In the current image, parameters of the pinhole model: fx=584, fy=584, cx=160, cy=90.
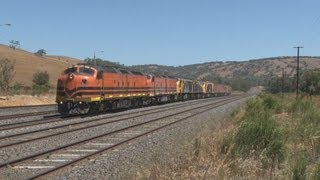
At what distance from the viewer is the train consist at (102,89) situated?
32.9 m

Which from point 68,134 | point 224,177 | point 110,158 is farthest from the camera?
point 68,134

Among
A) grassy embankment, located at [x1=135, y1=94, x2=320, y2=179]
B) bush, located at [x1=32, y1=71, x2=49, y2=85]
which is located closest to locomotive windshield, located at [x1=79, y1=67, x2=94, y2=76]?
grassy embankment, located at [x1=135, y1=94, x2=320, y2=179]

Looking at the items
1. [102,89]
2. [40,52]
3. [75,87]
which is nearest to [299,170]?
[75,87]

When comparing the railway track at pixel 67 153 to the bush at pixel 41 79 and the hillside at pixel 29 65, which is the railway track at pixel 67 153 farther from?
the hillside at pixel 29 65

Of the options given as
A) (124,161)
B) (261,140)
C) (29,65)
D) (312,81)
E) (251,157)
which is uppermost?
(29,65)

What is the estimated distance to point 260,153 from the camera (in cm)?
1290

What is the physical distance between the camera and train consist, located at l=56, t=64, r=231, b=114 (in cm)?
3288

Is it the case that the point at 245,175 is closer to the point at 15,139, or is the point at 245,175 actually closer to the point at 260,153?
the point at 260,153

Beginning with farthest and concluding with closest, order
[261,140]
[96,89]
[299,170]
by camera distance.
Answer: [96,89] → [261,140] → [299,170]

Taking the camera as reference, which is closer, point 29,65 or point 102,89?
point 102,89

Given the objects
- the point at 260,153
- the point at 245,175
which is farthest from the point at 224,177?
the point at 260,153

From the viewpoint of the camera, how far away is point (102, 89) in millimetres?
35562

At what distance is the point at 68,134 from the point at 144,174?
12.0m

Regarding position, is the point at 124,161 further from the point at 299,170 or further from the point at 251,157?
the point at 299,170
